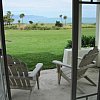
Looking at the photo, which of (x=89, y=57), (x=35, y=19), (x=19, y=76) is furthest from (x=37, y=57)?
(x=19, y=76)

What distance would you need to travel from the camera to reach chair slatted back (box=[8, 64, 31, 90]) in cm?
332

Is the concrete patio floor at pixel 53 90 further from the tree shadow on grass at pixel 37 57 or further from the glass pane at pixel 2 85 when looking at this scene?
the tree shadow on grass at pixel 37 57

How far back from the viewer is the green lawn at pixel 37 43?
782 cm

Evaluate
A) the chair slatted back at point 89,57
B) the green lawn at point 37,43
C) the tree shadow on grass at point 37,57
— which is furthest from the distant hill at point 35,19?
the chair slatted back at point 89,57

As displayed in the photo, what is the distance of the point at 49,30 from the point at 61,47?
895 millimetres

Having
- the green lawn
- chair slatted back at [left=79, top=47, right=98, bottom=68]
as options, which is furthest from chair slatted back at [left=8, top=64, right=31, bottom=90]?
the green lawn

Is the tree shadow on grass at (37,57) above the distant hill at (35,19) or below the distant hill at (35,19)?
below

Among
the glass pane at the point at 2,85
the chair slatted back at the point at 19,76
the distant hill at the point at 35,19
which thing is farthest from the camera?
the distant hill at the point at 35,19

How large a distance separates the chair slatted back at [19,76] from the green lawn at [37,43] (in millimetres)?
4096

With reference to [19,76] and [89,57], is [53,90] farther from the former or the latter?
[89,57]

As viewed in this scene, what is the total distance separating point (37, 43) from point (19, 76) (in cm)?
522

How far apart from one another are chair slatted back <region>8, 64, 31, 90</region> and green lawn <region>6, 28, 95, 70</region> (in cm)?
410

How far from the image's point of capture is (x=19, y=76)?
3.38 metres

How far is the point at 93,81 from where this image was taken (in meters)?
3.71
